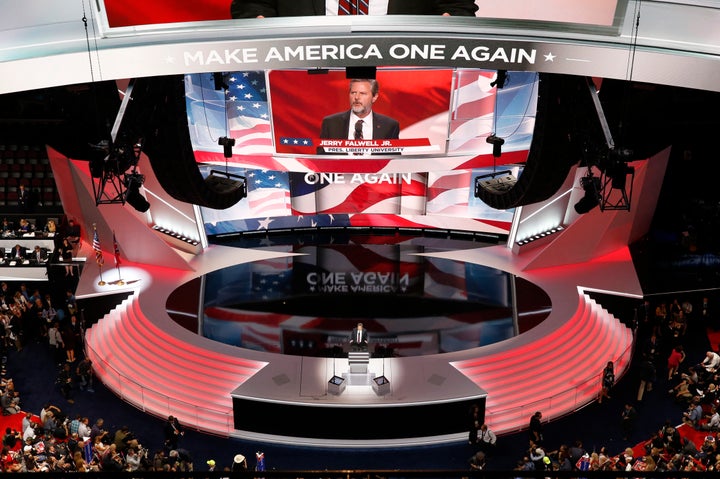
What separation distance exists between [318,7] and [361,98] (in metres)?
8.84

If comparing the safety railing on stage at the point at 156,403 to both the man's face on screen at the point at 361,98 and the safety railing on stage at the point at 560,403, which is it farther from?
the man's face on screen at the point at 361,98

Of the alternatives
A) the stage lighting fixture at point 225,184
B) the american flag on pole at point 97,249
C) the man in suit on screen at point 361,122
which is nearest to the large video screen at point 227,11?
the stage lighting fixture at point 225,184

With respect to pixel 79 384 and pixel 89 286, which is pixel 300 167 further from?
pixel 79 384

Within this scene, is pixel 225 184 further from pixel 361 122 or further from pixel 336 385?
pixel 336 385

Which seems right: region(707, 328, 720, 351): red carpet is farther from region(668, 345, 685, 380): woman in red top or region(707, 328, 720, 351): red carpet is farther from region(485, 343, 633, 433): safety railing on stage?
region(485, 343, 633, 433): safety railing on stage

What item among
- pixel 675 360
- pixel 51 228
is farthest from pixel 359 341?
pixel 51 228

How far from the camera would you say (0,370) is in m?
16.8

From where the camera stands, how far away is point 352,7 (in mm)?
10992

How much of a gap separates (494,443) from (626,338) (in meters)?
4.95

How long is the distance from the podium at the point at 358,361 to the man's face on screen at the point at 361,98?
24.1 feet

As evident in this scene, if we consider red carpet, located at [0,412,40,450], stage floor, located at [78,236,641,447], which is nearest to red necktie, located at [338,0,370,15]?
stage floor, located at [78,236,641,447]

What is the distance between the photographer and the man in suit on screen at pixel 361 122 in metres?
19.8

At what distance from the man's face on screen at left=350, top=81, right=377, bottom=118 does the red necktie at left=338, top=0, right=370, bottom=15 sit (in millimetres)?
8507

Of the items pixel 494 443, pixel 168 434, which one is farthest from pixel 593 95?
pixel 168 434
